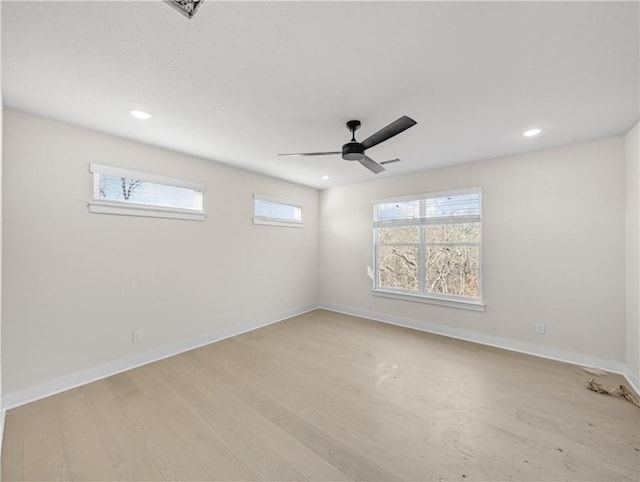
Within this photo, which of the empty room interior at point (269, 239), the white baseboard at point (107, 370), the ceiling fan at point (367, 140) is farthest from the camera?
the white baseboard at point (107, 370)

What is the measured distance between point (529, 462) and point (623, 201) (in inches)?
120

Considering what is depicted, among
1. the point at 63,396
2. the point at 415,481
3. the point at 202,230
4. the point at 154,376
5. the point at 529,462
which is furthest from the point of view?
the point at 202,230

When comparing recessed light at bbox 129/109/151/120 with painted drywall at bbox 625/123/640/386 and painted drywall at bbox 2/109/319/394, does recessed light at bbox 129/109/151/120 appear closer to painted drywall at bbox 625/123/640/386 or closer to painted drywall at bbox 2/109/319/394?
painted drywall at bbox 2/109/319/394

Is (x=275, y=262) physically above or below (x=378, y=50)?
below

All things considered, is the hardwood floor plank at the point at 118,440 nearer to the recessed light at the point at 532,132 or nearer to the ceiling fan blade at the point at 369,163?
the ceiling fan blade at the point at 369,163

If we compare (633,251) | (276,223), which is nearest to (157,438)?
(276,223)

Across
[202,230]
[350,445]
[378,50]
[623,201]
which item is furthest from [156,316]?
[623,201]

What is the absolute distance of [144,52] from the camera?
5.36 feet

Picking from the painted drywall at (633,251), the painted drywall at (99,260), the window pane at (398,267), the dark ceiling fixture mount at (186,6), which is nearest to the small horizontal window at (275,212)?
the painted drywall at (99,260)

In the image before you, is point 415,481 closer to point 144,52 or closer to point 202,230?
point 144,52

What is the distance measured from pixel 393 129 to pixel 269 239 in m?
3.13

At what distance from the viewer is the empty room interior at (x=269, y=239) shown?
1572 mm

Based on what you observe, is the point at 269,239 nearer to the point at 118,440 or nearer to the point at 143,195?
the point at 143,195

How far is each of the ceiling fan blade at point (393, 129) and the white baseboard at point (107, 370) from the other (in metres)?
3.38
